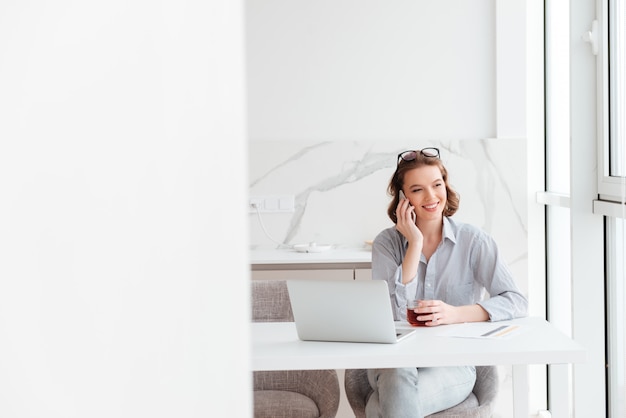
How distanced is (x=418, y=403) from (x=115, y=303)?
2310mm

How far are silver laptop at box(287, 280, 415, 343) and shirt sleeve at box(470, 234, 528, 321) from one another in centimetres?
34

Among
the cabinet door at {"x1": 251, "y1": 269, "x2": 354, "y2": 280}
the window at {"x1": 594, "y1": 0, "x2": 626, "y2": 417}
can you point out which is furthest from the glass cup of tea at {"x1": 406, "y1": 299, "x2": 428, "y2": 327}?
the cabinet door at {"x1": 251, "y1": 269, "x2": 354, "y2": 280}

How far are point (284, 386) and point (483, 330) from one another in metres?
0.92

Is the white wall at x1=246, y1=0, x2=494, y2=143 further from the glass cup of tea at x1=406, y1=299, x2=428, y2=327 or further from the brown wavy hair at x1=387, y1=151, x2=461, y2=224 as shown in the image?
the glass cup of tea at x1=406, y1=299, x2=428, y2=327

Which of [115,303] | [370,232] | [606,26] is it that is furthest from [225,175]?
[370,232]

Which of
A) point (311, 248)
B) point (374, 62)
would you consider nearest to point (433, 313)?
point (311, 248)

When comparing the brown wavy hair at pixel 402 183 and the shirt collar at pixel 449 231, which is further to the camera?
the brown wavy hair at pixel 402 183

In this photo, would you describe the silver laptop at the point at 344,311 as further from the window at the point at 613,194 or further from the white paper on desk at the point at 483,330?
the window at the point at 613,194

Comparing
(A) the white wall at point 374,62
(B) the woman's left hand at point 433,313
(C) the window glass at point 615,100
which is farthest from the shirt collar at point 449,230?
(A) the white wall at point 374,62

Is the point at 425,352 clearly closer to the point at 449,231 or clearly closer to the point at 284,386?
the point at 449,231

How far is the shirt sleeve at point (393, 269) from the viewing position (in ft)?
8.89

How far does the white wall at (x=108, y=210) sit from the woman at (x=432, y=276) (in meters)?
2.17

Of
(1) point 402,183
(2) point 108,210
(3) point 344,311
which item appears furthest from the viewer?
(1) point 402,183

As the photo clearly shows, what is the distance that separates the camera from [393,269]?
2785 mm
